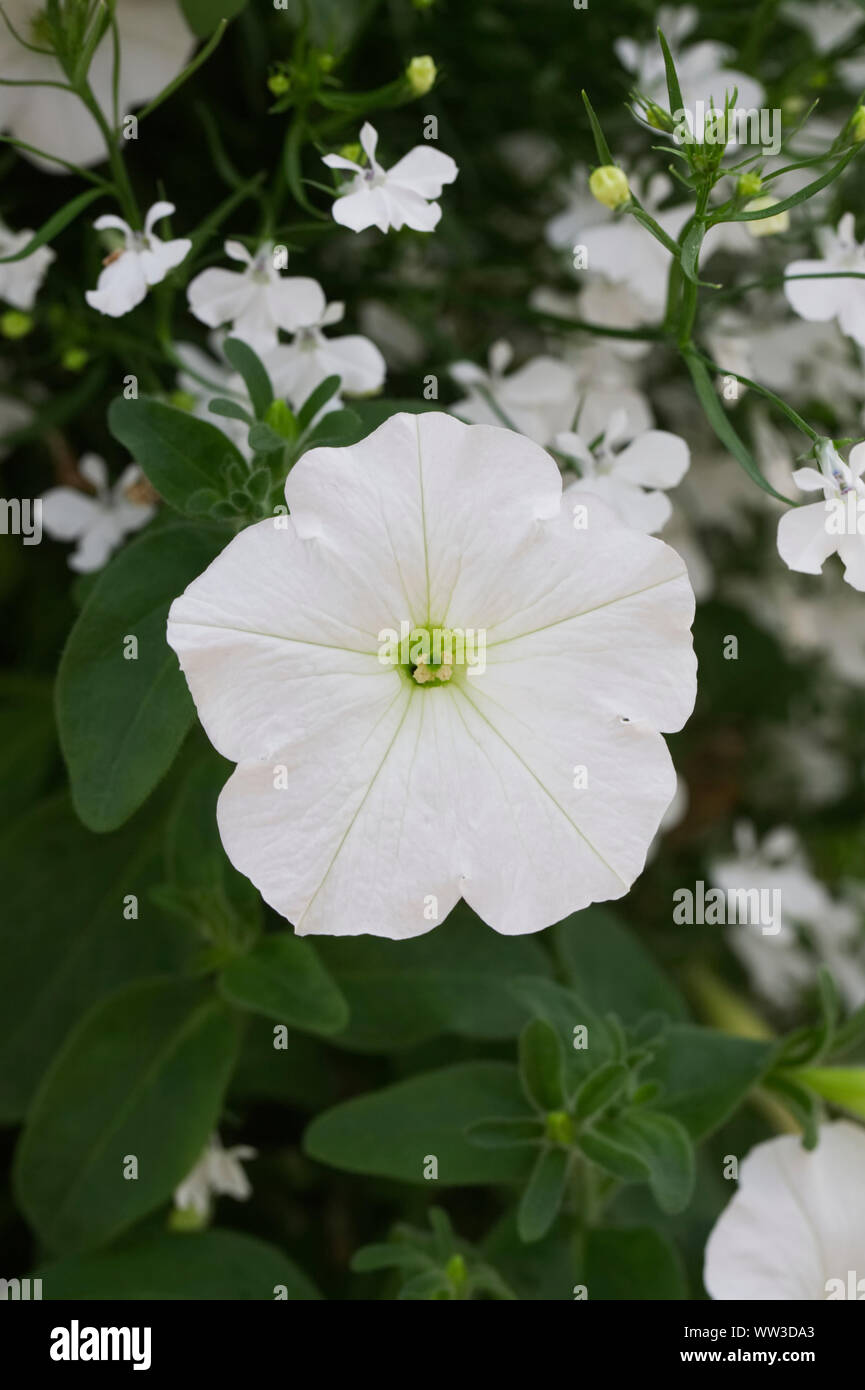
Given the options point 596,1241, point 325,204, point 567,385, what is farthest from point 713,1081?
point 325,204

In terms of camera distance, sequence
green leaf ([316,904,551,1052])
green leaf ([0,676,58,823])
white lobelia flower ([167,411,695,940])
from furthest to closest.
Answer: green leaf ([0,676,58,823]) → green leaf ([316,904,551,1052]) → white lobelia flower ([167,411,695,940])

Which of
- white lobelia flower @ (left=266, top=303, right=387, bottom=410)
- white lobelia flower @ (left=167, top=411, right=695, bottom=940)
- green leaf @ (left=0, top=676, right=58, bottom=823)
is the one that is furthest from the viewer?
green leaf @ (left=0, top=676, right=58, bottom=823)

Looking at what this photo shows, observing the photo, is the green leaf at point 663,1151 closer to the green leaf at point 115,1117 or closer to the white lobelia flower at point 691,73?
the green leaf at point 115,1117

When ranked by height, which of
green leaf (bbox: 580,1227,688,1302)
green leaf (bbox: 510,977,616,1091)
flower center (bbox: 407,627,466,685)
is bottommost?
green leaf (bbox: 580,1227,688,1302)

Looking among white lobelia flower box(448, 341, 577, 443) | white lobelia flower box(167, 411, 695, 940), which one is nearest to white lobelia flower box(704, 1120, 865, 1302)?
white lobelia flower box(167, 411, 695, 940)

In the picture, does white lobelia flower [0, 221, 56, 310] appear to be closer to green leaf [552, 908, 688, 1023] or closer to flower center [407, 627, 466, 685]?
flower center [407, 627, 466, 685]
